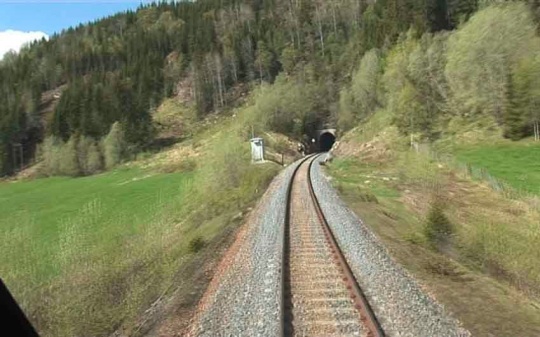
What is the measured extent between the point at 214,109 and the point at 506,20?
369ft

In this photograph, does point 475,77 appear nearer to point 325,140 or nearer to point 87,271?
point 87,271

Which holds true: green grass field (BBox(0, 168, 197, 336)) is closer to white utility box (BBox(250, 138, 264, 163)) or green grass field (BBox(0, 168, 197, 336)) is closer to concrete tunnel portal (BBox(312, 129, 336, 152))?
white utility box (BBox(250, 138, 264, 163))

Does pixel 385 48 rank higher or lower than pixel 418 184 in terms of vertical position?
higher

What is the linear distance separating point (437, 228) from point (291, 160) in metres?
57.4

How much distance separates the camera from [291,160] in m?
79.2

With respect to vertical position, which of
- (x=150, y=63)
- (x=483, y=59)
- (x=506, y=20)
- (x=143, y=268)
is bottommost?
(x=143, y=268)

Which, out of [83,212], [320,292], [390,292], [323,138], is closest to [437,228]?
[390,292]

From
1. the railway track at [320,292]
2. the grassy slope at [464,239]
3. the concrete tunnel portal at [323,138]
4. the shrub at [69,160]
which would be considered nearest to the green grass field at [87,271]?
the railway track at [320,292]

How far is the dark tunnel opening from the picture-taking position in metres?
120

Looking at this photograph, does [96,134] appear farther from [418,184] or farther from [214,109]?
[418,184]

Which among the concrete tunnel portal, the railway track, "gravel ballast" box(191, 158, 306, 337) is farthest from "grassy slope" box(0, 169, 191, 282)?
the concrete tunnel portal

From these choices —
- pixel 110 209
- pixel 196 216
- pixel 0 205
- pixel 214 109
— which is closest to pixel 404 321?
pixel 196 216

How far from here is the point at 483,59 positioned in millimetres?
64188

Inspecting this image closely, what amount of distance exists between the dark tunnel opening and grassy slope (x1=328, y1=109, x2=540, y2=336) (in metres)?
68.8
